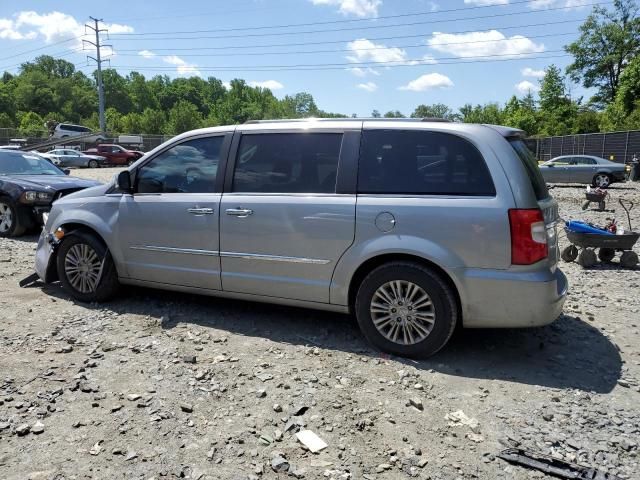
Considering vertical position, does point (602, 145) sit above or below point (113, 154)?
above

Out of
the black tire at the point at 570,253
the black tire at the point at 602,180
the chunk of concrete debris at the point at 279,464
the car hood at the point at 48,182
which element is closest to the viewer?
the chunk of concrete debris at the point at 279,464

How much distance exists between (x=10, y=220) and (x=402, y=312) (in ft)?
26.5

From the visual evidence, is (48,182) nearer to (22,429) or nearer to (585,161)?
(22,429)

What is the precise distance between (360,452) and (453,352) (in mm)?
1626

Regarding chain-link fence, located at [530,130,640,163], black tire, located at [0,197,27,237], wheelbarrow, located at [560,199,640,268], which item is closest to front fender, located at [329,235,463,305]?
wheelbarrow, located at [560,199,640,268]

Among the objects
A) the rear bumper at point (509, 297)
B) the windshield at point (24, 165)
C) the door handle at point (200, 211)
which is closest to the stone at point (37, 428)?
the door handle at point (200, 211)

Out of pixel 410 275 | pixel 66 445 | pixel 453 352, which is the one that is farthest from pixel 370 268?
pixel 66 445

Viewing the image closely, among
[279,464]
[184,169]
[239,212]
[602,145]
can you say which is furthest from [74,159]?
[279,464]

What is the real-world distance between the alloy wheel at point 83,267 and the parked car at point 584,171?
66.0 feet

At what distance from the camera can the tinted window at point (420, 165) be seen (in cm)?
389

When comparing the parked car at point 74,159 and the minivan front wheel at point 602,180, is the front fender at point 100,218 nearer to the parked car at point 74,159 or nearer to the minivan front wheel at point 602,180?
the minivan front wheel at point 602,180

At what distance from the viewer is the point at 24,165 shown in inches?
405

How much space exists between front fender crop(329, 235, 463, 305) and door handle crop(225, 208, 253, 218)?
949 mm

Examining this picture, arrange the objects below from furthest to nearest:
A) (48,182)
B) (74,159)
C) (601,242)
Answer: (74,159) < (48,182) < (601,242)
